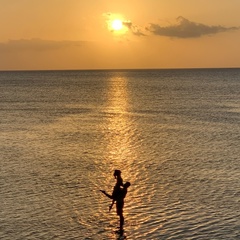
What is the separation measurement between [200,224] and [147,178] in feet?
30.9

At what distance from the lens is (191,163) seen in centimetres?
3512

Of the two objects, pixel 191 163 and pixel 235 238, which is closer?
pixel 235 238

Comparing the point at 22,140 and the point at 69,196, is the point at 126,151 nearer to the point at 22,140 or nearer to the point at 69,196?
the point at 22,140

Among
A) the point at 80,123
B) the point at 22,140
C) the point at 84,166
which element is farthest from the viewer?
the point at 80,123

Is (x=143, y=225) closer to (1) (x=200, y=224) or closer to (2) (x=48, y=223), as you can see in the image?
(1) (x=200, y=224)

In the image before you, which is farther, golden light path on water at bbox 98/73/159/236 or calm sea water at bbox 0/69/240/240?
golden light path on water at bbox 98/73/159/236

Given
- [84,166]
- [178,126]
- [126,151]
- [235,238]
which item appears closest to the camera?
[235,238]

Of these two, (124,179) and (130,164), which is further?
(130,164)

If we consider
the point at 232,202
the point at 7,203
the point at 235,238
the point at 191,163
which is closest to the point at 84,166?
the point at 191,163

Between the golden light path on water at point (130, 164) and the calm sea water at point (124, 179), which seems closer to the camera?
the calm sea water at point (124, 179)

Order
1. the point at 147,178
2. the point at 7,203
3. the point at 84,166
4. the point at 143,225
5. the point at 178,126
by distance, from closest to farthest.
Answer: the point at 143,225, the point at 7,203, the point at 147,178, the point at 84,166, the point at 178,126

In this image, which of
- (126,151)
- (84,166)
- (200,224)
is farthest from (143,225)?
(126,151)

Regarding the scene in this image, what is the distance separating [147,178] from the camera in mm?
30375

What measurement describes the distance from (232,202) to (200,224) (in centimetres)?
413
